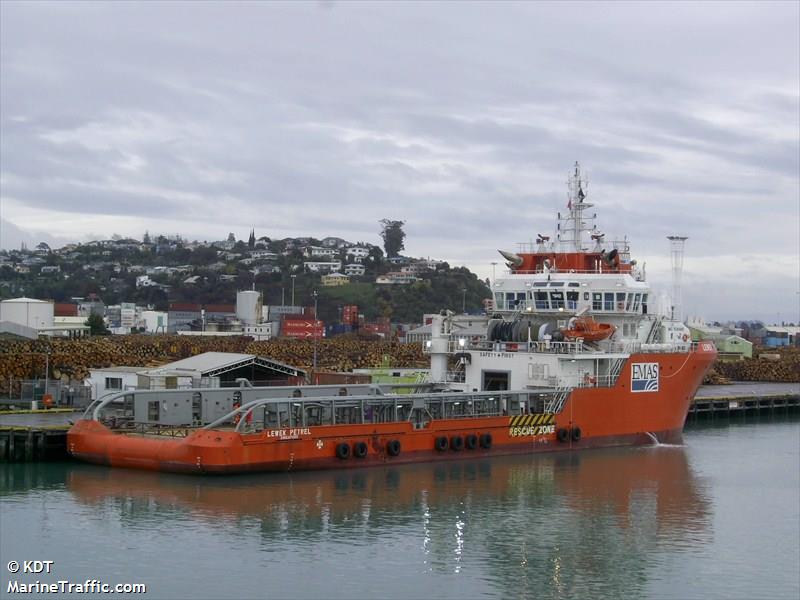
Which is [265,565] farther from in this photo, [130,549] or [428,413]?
[428,413]

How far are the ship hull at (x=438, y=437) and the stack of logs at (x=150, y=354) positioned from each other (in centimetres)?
1657

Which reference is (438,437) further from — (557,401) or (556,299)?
(556,299)

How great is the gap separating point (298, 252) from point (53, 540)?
5902 inches

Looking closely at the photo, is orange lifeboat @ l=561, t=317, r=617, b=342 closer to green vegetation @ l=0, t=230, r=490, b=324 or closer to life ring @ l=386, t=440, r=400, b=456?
life ring @ l=386, t=440, r=400, b=456

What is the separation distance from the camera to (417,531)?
2444 cm

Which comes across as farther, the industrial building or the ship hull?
the industrial building

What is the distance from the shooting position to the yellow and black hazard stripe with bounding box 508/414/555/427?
33.0 m

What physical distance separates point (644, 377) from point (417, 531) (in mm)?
14360

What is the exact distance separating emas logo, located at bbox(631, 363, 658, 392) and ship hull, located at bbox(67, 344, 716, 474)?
3.9 inches

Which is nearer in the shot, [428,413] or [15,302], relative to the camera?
[428,413]

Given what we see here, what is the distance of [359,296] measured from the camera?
412ft

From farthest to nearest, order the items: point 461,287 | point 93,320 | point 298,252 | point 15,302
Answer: point 298,252 < point 461,287 < point 93,320 < point 15,302

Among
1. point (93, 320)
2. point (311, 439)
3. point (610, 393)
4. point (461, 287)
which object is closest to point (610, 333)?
point (610, 393)

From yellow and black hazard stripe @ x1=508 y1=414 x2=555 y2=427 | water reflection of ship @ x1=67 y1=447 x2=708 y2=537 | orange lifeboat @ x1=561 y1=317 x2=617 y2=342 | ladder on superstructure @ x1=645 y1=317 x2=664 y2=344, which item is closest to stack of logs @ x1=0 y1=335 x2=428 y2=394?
water reflection of ship @ x1=67 y1=447 x2=708 y2=537
